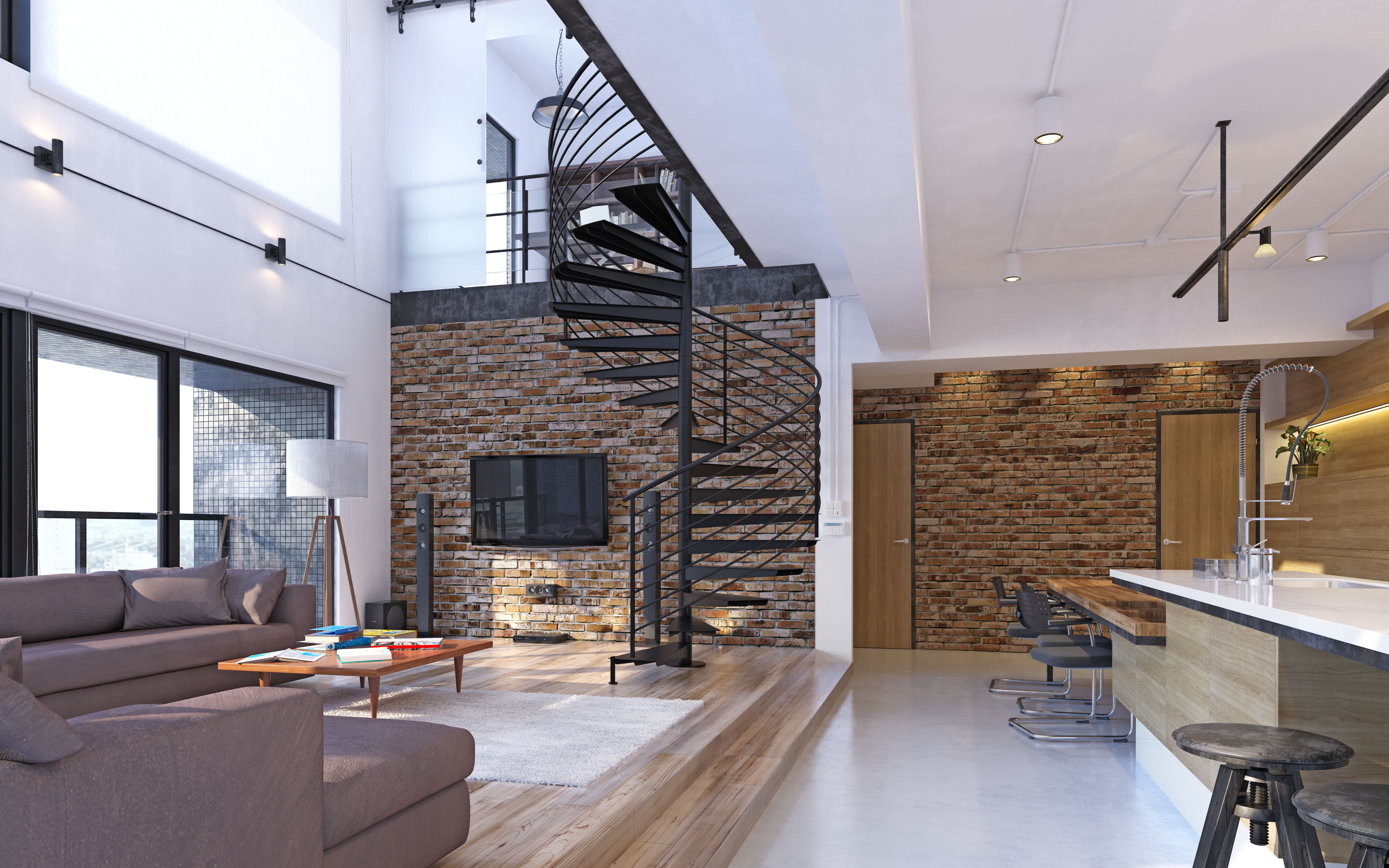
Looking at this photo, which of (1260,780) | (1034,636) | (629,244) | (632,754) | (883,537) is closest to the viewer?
(1260,780)

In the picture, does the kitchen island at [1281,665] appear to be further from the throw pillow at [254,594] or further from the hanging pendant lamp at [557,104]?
the hanging pendant lamp at [557,104]

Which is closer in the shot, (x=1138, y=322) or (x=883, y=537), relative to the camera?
(x=1138, y=322)

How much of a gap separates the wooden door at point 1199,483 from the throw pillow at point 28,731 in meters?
8.62

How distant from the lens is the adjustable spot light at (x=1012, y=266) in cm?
654

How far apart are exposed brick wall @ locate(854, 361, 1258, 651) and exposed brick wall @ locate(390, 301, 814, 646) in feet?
6.68

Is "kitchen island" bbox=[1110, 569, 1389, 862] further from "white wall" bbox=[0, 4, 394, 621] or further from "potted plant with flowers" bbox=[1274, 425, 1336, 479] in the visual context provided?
"white wall" bbox=[0, 4, 394, 621]

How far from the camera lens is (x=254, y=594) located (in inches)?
226

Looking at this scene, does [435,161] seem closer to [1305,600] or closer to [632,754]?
[632,754]

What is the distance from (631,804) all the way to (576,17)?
8.79 ft

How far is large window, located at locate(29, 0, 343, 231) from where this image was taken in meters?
5.57

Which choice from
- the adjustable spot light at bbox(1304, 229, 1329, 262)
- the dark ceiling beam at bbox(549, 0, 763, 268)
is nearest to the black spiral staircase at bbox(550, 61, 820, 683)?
the dark ceiling beam at bbox(549, 0, 763, 268)

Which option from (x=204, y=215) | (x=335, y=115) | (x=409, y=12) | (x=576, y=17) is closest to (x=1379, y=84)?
(x=576, y=17)

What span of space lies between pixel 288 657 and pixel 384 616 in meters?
3.24

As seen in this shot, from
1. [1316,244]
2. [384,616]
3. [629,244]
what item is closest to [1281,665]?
[629,244]
